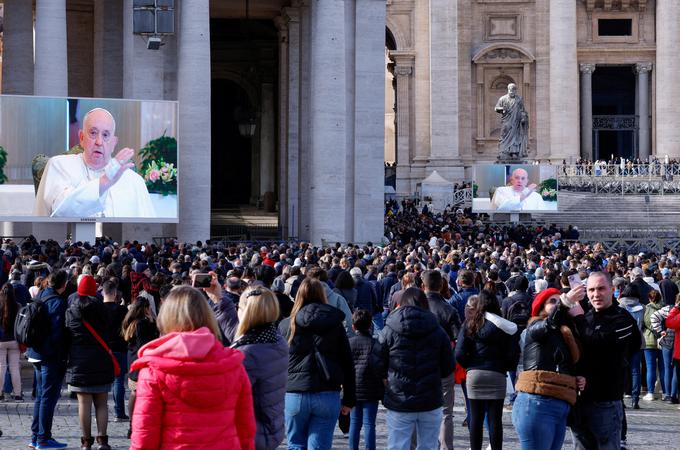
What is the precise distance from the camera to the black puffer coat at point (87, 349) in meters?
12.1

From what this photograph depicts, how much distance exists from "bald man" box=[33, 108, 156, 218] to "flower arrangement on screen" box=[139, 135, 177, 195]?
1.23 ft

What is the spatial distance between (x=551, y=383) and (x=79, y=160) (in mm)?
22557

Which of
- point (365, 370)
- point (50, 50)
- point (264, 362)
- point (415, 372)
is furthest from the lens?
point (50, 50)

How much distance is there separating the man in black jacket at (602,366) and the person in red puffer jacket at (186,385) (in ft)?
10.8

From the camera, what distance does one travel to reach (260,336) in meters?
8.72

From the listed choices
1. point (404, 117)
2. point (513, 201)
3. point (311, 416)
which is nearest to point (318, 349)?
point (311, 416)

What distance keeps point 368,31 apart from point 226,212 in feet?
42.4

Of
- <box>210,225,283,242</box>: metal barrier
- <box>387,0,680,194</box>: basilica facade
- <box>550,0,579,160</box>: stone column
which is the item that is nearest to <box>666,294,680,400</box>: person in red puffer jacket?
<box>210,225,283,242</box>: metal barrier

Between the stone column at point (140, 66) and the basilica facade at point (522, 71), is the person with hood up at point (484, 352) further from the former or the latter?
the basilica facade at point (522, 71)

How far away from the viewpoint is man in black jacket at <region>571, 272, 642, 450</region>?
30.6 feet

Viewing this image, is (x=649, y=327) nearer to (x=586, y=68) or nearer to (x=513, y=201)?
(x=513, y=201)

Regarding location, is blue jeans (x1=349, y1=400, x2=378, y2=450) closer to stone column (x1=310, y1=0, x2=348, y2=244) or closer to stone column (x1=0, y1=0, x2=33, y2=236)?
stone column (x1=310, y1=0, x2=348, y2=244)

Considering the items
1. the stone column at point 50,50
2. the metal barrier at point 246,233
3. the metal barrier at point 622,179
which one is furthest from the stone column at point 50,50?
the metal barrier at point 622,179

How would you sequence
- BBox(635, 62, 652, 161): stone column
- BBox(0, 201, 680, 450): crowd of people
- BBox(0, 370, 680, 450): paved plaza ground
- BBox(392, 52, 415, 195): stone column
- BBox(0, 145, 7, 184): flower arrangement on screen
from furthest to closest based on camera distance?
BBox(635, 62, 652, 161): stone column
BBox(392, 52, 415, 195): stone column
BBox(0, 145, 7, 184): flower arrangement on screen
BBox(0, 370, 680, 450): paved plaza ground
BBox(0, 201, 680, 450): crowd of people
